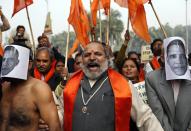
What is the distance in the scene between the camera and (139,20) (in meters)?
6.48

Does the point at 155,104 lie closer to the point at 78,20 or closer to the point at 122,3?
the point at 78,20

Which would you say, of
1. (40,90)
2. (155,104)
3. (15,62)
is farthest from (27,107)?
(155,104)

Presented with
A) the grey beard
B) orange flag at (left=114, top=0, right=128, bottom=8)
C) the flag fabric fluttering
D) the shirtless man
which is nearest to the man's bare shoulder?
the shirtless man

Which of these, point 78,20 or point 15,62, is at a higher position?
point 78,20

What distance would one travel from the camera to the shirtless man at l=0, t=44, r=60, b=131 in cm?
370

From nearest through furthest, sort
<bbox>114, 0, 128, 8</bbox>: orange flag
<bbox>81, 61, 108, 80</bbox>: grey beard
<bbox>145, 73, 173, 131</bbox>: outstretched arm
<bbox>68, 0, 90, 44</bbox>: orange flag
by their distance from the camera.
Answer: <bbox>81, 61, 108, 80</bbox>: grey beard, <bbox>145, 73, 173, 131</bbox>: outstretched arm, <bbox>68, 0, 90, 44</bbox>: orange flag, <bbox>114, 0, 128, 8</bbox>: orange flag

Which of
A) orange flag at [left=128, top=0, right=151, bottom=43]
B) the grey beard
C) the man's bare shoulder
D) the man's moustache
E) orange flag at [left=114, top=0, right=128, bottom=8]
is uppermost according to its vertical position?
orange flag at [left=114, top=0, right=128, bottom=8]

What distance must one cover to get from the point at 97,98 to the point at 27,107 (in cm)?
70

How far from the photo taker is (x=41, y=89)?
3.74 metres

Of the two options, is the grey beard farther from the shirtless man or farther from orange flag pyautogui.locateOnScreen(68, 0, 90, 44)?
orange flag pyautogui.locateOnScreen(68, 0, 90, 44)

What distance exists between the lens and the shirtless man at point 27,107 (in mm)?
3701

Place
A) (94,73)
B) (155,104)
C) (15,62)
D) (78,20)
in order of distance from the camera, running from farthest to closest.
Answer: (78,20) < (155,104) < (94,73) < (15,62)

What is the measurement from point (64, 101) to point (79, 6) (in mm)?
3095

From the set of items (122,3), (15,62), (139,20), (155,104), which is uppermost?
(122,3)
